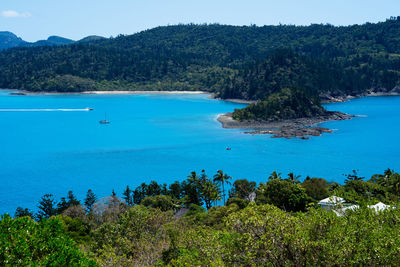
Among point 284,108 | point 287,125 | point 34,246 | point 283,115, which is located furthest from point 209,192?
point 284,108

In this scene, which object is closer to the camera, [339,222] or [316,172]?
[339,222]

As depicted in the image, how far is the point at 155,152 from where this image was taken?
89.8 m

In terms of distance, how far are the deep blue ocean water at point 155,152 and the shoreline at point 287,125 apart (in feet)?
12.2

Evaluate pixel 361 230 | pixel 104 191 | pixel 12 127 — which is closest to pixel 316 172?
pixel 104 191

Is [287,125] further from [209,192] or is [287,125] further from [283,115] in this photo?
[209,192]

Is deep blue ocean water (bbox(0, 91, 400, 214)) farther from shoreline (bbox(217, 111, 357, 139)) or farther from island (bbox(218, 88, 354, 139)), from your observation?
island (bbox(218, 88, 354, 139))

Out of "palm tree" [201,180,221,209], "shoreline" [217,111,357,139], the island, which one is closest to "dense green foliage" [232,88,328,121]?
the island

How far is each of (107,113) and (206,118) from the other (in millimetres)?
46688

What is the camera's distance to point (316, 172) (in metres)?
74.1

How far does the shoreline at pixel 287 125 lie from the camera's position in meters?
107

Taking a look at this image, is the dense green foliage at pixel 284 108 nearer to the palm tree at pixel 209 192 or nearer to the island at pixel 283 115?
the island at pixel 283 115

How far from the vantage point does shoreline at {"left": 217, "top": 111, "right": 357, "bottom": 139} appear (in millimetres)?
106731

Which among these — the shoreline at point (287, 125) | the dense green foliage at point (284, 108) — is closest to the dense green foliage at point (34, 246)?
the shoreline at point (287, 125)

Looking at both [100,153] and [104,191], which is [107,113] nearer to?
[100,153]
